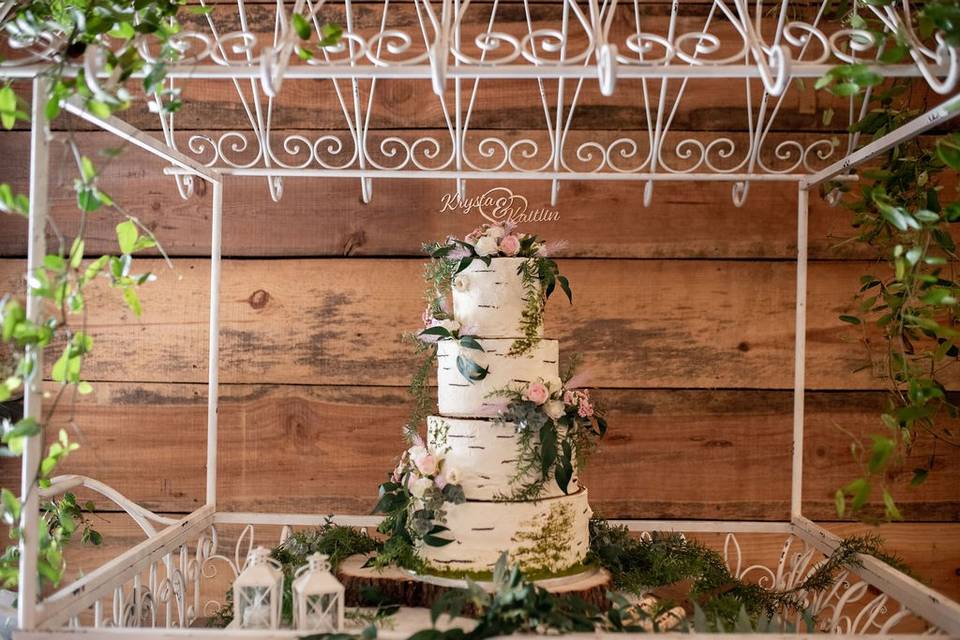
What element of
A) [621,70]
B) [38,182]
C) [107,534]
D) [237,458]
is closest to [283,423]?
[237,458]

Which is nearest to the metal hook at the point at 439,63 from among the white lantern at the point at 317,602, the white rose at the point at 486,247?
the white rose at the point at 486,247

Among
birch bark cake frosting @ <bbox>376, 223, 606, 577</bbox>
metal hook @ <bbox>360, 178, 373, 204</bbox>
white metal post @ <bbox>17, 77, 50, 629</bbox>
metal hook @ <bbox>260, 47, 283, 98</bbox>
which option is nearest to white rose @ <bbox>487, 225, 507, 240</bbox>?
birch bark cake frosting @ <bbox>376, 223, 606, 577</bbox>

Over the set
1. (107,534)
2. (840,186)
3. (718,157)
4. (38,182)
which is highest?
(718,157)

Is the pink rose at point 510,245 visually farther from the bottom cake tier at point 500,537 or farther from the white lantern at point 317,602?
the white lantern at point 317,602

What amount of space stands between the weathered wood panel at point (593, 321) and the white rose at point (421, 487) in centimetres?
59

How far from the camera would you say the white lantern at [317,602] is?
1247 mm

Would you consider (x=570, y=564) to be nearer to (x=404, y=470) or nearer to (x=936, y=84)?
(x=404, y=470)

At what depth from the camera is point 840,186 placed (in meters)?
1.68

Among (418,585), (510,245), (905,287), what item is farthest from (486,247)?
(905,287)

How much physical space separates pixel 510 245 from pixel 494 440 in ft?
1.18

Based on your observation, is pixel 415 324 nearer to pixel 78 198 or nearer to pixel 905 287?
pixel 78 198

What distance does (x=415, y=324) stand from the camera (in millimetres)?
1993

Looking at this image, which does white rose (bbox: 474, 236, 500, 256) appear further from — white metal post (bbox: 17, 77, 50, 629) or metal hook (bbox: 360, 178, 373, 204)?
white metal post (bbox: 17, 77, 50, 629)

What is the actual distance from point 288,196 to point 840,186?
1285 millimetres
